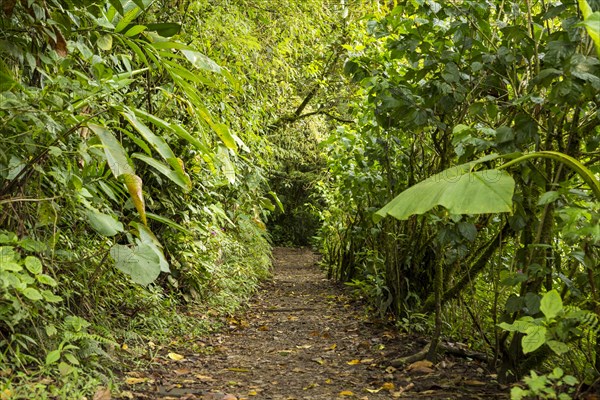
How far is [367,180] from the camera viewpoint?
193 inches

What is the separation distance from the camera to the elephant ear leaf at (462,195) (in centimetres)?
190

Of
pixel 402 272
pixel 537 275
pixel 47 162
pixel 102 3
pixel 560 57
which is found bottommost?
pixel 402 272

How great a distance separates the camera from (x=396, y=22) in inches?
129

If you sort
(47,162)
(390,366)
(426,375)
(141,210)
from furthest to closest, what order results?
1. (390,366)
2. (426,375)
3. (47,162)
4. (141,210)

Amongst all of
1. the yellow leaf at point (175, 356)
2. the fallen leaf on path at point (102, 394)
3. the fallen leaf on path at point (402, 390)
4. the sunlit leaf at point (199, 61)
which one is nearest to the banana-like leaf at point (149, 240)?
the fallen leaf on path at point (102, 394)

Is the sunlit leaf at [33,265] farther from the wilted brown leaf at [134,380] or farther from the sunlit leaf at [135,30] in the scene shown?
the sunlit leaf at [135,30]

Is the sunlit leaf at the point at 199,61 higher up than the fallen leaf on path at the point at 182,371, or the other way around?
the sunlit leaf at the point at 199,61

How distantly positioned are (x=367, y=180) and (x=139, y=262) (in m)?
2.92

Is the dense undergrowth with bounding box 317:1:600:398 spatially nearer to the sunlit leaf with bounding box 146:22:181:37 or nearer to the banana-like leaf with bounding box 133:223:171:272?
the banana-like leaf with bounding box 133:223:171:272

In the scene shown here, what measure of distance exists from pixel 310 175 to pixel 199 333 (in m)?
12.0

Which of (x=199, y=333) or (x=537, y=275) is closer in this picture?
(x=537, y=275)

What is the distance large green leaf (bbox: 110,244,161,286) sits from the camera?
2.27 m

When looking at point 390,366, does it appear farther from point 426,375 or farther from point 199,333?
point 199,333

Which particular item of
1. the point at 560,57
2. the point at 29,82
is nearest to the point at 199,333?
the point at 29,82
